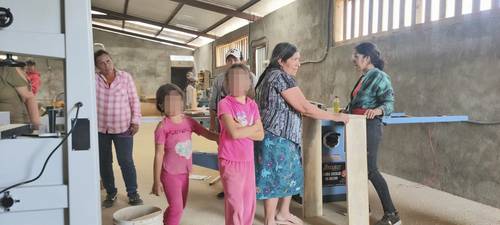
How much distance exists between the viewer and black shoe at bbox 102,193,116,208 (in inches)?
118

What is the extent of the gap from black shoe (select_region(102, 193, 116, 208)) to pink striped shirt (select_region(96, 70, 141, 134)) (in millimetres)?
565

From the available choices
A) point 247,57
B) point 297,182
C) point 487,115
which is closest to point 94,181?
point 297,182

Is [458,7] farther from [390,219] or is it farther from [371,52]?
[390,219]

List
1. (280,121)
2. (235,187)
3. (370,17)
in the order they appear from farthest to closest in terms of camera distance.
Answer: (370,17) < (280,121) < (235,187)

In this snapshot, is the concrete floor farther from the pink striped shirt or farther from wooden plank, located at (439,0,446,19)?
wooden plank, located at (439,0,446,19)

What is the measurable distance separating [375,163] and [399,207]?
76 cm

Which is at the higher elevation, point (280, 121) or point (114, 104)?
point (114, 104)

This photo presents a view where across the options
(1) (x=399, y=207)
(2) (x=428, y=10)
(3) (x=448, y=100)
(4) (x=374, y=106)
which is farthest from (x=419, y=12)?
(1) (x=399, y=207)

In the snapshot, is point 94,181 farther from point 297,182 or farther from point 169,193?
point 297,182

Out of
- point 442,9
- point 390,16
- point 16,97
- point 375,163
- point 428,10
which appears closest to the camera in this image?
point 375,163

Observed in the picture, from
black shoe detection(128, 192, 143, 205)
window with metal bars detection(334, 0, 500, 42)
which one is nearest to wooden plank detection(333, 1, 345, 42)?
window with metal bars detection(334, 0, 500, 42)

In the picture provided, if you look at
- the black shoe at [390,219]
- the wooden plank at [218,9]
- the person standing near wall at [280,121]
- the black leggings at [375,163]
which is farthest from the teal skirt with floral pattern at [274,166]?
the wooden plank at [218,9]

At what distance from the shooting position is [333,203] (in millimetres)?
3102

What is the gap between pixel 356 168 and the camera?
2.29 meters
